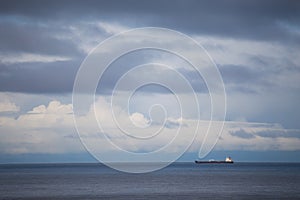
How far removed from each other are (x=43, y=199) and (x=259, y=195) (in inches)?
1873

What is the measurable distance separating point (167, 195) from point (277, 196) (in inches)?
949

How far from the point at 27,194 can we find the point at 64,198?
1470 centimetres

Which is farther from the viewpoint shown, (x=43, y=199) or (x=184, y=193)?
(x=184, y=193)

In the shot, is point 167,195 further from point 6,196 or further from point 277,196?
point 6,196

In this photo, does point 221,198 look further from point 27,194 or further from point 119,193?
point 27,194

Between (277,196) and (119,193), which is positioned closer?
(277,196)

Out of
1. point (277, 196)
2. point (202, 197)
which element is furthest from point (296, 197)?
point (202, 197)

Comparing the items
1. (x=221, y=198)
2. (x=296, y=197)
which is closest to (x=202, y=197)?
(x=221, y=198)

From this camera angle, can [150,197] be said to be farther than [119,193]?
No

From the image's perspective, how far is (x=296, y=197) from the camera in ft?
357

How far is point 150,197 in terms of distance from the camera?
107625mm

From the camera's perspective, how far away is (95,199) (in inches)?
4141

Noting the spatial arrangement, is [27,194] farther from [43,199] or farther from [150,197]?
[150,197]

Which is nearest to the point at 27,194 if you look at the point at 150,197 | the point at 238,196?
the point at 150,197
